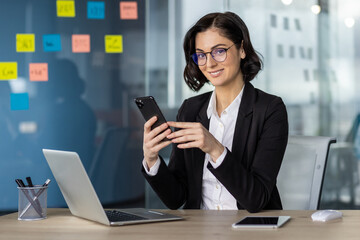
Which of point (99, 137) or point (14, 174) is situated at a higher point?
point (99, 137)

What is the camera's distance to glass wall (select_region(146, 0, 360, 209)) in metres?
3.63

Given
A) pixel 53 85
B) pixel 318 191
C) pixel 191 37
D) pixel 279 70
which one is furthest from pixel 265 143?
pixel 53 85

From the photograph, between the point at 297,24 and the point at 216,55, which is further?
the point at 297,24

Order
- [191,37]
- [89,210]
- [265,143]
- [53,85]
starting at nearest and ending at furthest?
[89,210], [265,143], [191,37], [53,85]

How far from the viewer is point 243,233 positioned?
4.60ft

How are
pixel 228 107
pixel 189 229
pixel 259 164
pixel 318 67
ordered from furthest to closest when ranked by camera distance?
pixel 318 67, pixel 228 107, pixel 259 164, pixel 189 229

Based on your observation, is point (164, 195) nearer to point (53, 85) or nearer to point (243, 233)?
point (243, 233)

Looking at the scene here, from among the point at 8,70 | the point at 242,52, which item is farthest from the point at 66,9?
the point at 242,52

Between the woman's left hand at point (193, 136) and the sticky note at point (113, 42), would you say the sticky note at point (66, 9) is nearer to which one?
the sticky note at point (113, 42)

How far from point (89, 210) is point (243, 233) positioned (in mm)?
465

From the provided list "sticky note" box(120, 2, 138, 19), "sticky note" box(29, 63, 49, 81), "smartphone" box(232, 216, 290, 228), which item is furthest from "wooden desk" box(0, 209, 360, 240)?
"sticky note" box(120, 2, 138, 19)

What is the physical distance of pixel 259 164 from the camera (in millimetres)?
1867

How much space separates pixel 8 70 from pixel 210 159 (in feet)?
7.42

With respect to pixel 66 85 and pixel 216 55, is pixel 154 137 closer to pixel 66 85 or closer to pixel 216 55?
pixel 216 55
